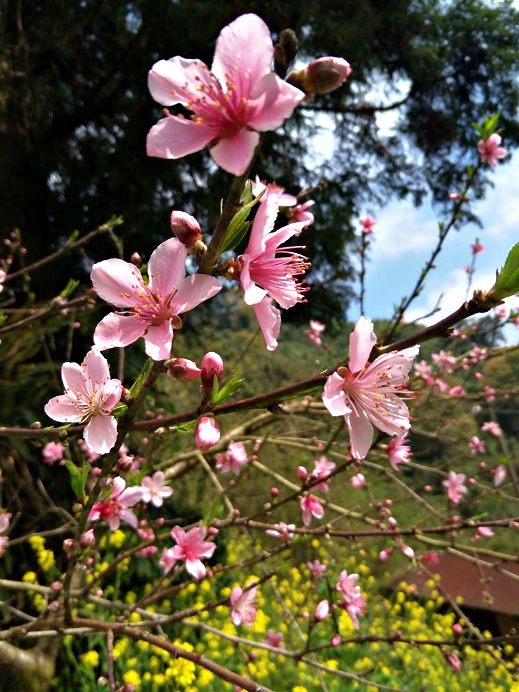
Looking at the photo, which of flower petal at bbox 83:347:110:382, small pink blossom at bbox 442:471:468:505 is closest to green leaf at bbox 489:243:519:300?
flower petal at bbox 83:347:110:382

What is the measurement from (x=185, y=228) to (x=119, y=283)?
18cm

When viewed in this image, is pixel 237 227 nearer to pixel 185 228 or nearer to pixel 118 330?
pixel 185 228

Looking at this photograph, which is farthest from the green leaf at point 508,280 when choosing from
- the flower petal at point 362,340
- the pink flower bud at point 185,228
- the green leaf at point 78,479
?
the green leaf at point 78,479

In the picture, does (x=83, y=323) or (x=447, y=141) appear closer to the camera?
(x=83, y=323)

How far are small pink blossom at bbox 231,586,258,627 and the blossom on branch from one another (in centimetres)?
112

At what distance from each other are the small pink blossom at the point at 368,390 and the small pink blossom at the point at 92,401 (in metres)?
0.36

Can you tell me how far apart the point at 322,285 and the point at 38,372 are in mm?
2966

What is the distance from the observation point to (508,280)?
0.59 meters

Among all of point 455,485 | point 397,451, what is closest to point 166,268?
point 397,451

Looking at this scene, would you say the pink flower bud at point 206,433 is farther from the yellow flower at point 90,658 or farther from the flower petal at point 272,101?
the yellow flower at point 90,658

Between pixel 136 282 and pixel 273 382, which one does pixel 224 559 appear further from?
pixel 136 282

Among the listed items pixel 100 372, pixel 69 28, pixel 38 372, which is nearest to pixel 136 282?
pixel 100 372

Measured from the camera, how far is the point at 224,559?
5.30m

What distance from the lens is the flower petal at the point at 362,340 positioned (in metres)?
0.72
